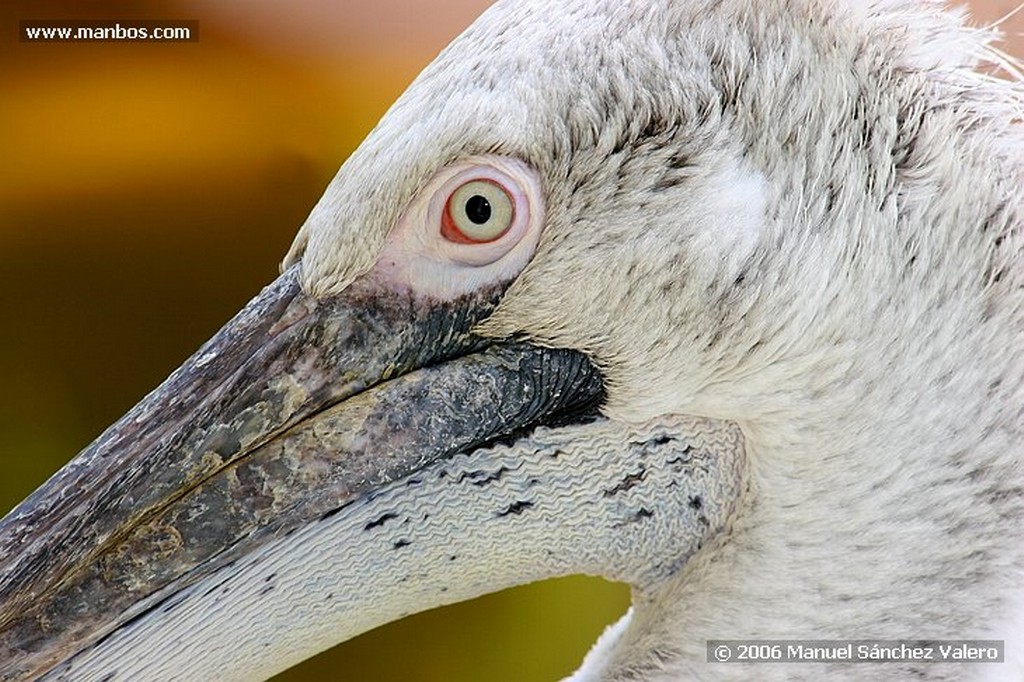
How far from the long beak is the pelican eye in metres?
0.06

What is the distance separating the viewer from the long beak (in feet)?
3.10

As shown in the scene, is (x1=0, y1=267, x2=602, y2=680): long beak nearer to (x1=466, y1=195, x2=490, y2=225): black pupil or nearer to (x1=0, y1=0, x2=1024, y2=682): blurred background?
(x1=466, y1=195, x2=490, y2=225): black pupil

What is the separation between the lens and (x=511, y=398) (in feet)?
3.18

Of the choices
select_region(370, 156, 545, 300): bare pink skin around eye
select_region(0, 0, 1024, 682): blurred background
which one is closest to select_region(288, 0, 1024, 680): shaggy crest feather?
select_region(370, 156, 545, 300): bare pink skin around eye

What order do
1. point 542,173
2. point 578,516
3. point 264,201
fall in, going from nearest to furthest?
point 542,173 → point 578,516 → point 264,201

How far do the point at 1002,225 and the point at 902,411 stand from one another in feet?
0.60

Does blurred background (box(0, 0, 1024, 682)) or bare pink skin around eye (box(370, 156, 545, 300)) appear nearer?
bare pink skin around eye (box(370, 156, 545, 300))

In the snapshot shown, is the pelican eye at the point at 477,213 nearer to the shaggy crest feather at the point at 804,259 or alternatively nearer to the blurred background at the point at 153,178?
the shaggy crest feather at the point at 804,259

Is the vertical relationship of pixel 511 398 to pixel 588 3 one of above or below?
below

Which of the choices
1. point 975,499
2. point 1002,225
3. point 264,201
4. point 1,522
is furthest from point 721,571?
point 264,201

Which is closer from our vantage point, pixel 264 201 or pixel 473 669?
pixel 264 201

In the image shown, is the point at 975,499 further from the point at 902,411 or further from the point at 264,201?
the point at 264,201

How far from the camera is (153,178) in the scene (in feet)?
6.98

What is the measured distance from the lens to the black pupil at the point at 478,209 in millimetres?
917
